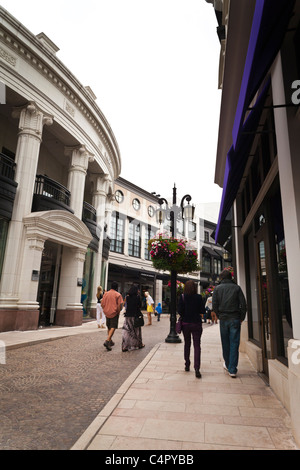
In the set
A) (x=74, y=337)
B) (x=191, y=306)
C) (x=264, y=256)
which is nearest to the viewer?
(x=264, y=256)

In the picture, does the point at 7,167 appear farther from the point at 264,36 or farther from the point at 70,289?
the point at 264,36

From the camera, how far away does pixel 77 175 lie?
51.0ft

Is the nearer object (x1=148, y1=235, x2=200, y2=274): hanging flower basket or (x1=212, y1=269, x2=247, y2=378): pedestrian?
(x1=212, y1=269, x2=247, y2=378): pedestrian

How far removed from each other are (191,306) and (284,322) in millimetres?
1919

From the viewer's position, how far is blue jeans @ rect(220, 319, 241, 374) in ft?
17.7

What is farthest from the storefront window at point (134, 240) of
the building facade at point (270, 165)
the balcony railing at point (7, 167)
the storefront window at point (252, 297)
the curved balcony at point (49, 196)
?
the storefront window at point (252, 297)

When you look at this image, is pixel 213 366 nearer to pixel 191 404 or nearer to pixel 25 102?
pixel 191 404

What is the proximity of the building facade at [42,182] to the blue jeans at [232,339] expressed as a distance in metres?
8.22

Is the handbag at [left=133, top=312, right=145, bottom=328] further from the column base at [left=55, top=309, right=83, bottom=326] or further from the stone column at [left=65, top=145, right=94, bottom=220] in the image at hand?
the stone column at [left=65, top=145, right=94, bottom=220]

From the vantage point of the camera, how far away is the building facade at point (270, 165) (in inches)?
108

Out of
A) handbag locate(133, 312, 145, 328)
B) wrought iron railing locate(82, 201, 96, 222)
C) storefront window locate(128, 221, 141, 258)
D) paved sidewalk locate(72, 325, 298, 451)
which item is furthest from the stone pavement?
storefront window locate(128, 221, 141, 258)

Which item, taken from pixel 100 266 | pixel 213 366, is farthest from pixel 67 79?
pixel 213 366

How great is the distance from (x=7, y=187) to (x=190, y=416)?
33.8 feet
